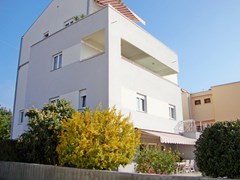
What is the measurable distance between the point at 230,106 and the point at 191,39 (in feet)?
85.1

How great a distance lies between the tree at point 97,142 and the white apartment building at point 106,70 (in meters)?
5.58

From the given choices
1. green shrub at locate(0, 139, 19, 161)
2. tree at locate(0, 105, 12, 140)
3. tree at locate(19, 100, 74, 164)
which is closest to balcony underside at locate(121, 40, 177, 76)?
tree at locate(19, 100, 74, 164)

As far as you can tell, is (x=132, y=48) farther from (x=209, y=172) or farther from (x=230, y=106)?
(x=230, y=106)

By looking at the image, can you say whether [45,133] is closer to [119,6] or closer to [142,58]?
[142,58]

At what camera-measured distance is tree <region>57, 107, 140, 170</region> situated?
14023 millimetres

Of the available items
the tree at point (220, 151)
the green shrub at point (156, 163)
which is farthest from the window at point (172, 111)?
the tree at point (220, 151)

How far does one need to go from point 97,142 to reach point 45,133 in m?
5.84

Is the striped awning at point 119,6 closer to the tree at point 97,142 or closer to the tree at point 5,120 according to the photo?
the tree at point 97,142

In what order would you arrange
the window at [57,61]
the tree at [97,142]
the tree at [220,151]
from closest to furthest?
the tree at [220,151] → the tree at [97,142] → the window at [57,61]

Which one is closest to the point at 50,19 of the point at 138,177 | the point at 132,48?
the point at 132,48

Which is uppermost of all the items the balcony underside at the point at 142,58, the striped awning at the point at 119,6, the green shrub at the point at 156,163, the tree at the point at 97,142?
the striped awning at the point at 119,6

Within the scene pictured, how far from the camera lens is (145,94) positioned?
26.3 metres

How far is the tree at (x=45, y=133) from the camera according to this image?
18.1m

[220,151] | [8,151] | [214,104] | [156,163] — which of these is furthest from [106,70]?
[214,104]
